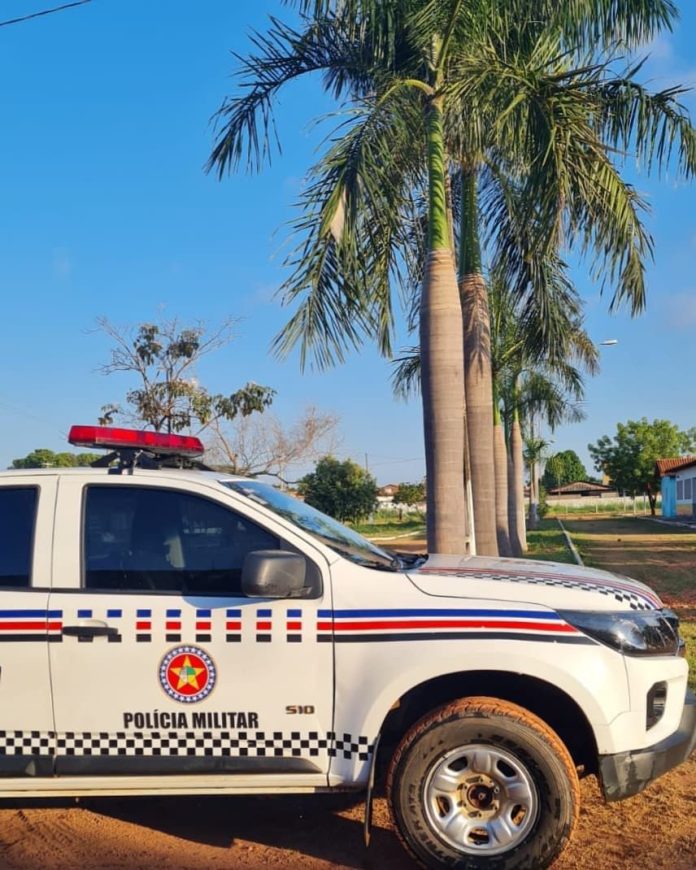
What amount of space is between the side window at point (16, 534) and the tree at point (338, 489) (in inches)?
1491

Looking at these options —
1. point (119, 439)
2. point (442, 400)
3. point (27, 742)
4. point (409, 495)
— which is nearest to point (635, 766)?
point (27, 742)

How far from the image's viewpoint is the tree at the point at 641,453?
6425 cm

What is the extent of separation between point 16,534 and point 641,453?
2556 inches

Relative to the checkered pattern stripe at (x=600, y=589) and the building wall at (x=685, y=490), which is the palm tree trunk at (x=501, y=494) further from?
the building wall at (x=685, y=490)

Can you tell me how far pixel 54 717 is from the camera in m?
3.95

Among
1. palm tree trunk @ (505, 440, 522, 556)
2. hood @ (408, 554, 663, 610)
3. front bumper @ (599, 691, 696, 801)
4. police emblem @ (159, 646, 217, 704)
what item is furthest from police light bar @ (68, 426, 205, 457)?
palm tree trunk @ (505, 440, 522, 556)

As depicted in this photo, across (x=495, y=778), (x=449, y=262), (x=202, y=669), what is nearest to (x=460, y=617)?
(x=495, y=778)

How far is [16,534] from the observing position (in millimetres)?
4203

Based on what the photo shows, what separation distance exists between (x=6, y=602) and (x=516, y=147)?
746 cm

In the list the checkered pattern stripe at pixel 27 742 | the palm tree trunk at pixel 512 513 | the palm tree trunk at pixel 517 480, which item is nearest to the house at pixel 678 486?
the palm tree trunk at pixel 517 480

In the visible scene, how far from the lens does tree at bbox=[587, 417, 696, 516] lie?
64250mm

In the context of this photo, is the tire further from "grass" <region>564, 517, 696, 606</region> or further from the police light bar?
"grass" <region>564, 517, 696, 606</region>

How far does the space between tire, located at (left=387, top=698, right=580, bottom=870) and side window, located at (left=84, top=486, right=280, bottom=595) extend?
1.11m

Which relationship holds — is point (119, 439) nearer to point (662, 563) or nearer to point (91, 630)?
point (91, 630)
